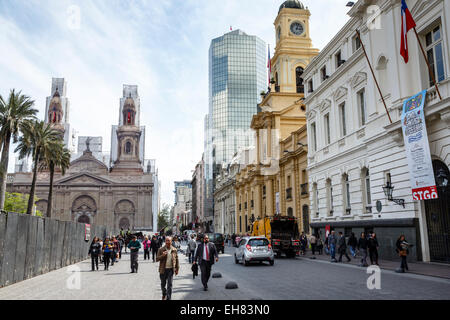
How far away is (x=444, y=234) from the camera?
16.1 meters

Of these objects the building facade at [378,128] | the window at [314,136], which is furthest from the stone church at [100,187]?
the building facade at [378,128]

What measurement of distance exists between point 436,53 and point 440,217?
7003 millimetres

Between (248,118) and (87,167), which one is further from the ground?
(248,118)

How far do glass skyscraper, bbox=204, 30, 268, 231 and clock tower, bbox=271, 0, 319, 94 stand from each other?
54620mm

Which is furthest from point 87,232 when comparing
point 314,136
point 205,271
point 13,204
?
point 13,204

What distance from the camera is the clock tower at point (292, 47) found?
44.6 metres

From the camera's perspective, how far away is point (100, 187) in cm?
10194

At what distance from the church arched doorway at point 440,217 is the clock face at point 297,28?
32.0 metres

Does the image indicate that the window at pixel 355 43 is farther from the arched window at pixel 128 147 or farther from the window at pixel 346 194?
the arched window at pixel 128 147

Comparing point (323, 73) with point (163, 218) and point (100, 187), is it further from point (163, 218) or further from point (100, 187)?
point (163, 218)

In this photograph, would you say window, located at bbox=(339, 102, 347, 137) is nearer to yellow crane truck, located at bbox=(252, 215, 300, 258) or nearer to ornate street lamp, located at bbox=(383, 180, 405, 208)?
yellow crane truck, located at bbox=(252, 215, 300, 258)
